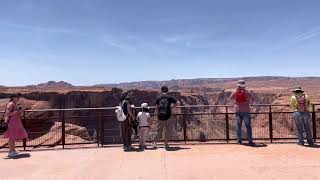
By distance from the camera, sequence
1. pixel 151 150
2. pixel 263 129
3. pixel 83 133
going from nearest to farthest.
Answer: pixel 151 150
pixel 263 129
pixel 83 133

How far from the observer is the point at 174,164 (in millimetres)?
9477

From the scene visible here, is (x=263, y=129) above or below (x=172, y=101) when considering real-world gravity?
below

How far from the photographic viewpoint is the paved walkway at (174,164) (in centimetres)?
845

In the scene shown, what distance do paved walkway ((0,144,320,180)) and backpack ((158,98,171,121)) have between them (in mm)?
905

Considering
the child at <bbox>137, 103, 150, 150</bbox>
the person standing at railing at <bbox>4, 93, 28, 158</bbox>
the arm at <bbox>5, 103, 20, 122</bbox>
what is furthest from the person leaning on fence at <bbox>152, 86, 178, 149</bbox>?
the arm at <bbox>5, 103, 20, 122</bbox>

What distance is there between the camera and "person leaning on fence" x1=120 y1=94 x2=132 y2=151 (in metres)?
11.8

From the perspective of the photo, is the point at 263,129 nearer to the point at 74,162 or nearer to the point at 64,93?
the point at 74,162

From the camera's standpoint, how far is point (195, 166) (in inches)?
364

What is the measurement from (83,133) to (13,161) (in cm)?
1166

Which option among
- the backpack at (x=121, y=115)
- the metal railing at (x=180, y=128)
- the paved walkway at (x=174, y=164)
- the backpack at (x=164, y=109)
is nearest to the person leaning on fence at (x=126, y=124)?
the backpack at (x=121, y=115)

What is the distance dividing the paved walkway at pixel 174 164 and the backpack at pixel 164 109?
905mm

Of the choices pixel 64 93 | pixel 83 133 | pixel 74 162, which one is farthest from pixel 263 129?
pixel 64 93

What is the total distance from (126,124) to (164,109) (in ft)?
3.80

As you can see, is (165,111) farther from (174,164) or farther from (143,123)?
(174,164)
